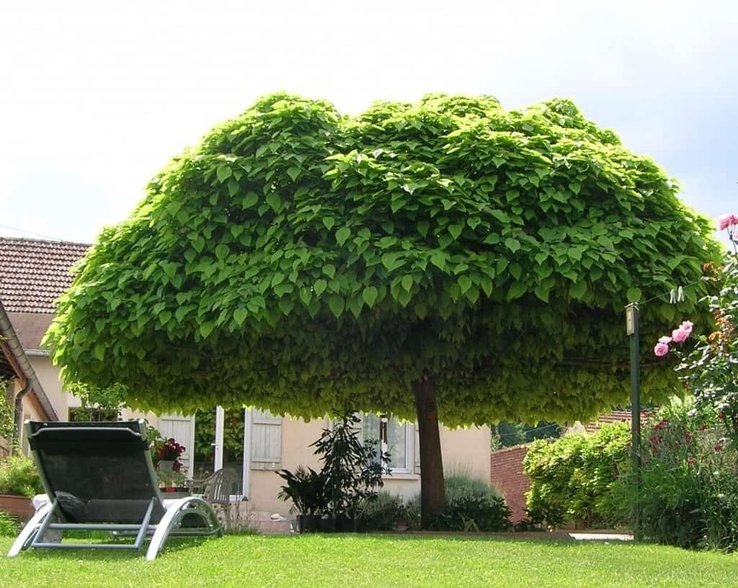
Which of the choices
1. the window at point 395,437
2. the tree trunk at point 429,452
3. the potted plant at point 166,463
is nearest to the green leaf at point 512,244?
the tree trunk at point 429,452

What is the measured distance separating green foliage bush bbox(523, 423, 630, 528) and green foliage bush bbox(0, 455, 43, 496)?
8.73 meters

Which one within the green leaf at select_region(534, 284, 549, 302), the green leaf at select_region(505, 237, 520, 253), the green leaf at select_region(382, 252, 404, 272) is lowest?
the green leaf at select_region(534, 284, 549, 302)

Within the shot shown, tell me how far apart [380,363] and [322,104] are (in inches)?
124

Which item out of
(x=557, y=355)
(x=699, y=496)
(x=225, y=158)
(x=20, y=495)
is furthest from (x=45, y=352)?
(x=699, y=496)

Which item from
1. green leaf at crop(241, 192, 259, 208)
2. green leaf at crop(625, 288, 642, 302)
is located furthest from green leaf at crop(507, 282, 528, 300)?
green leaf at crop(241, 192, 259, 208)

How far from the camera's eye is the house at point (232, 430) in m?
18.7

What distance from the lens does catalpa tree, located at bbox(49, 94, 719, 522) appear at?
33.6 ft

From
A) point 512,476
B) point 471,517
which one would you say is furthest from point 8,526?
point 512,476

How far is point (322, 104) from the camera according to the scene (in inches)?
470

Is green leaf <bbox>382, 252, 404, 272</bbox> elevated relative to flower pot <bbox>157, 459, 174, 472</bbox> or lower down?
elevated

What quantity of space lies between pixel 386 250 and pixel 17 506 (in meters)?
4.84

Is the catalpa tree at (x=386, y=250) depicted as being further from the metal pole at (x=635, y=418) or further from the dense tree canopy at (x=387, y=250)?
the metal pole at (x=635, y=418)

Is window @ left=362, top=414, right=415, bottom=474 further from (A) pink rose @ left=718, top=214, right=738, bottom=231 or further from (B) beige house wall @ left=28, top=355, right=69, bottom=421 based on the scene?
(A) pink rose @ left=718, top=214, right=738, bottom=231

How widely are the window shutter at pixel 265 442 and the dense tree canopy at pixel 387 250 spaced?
6.42m
